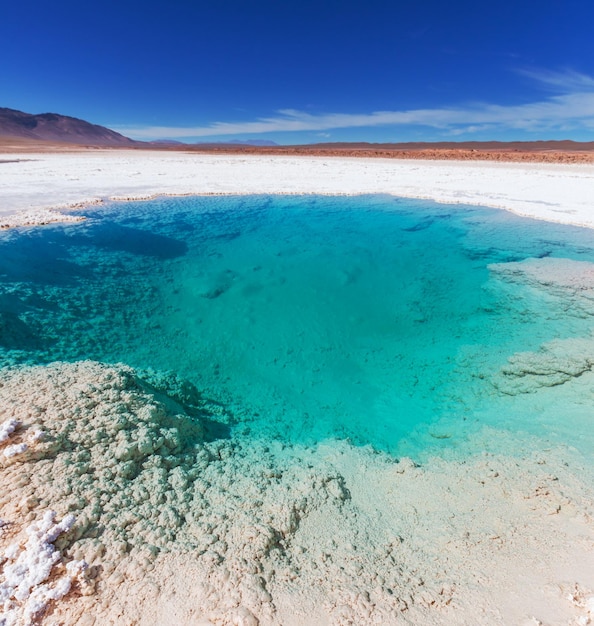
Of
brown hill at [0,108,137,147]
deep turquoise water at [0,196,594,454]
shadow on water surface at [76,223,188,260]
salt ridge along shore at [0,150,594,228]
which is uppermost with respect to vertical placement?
brown hill at [0,108,137,147]

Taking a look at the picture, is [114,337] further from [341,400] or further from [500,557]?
[500,557]

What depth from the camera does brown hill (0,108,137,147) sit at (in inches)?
4281

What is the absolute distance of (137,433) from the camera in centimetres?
268

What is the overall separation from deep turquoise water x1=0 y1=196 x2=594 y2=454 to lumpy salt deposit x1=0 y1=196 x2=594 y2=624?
35 mm

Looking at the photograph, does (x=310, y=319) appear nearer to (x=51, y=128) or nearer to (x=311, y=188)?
(x=311, y=188)

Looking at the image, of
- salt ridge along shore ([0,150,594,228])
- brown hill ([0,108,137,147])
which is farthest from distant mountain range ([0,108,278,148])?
salt ridge along shore ([0,150,594,228])

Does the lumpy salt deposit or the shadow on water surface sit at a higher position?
the shadow on water surface

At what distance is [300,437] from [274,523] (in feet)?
3.68

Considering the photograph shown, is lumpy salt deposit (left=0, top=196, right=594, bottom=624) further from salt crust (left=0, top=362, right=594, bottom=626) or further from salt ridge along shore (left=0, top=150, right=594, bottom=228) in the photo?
salt ridge along shore (left=0, top=150, right=594, bottom=228)

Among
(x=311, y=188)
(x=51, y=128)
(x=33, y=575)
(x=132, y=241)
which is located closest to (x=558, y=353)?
(x=33, y=575)

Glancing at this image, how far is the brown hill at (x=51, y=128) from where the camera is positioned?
357ft

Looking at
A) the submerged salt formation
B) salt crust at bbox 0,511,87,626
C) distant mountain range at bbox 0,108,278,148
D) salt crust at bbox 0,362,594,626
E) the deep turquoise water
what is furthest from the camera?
distant mountain range at bbox 0,108,278,148

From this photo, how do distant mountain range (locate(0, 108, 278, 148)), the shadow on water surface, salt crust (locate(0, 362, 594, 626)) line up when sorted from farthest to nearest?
distant mountain range (locate(0, 108, 278, 148)), the shadow on water surface, salt crust (locate(0, 362, 594, 626))

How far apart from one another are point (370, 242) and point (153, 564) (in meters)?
7.99
